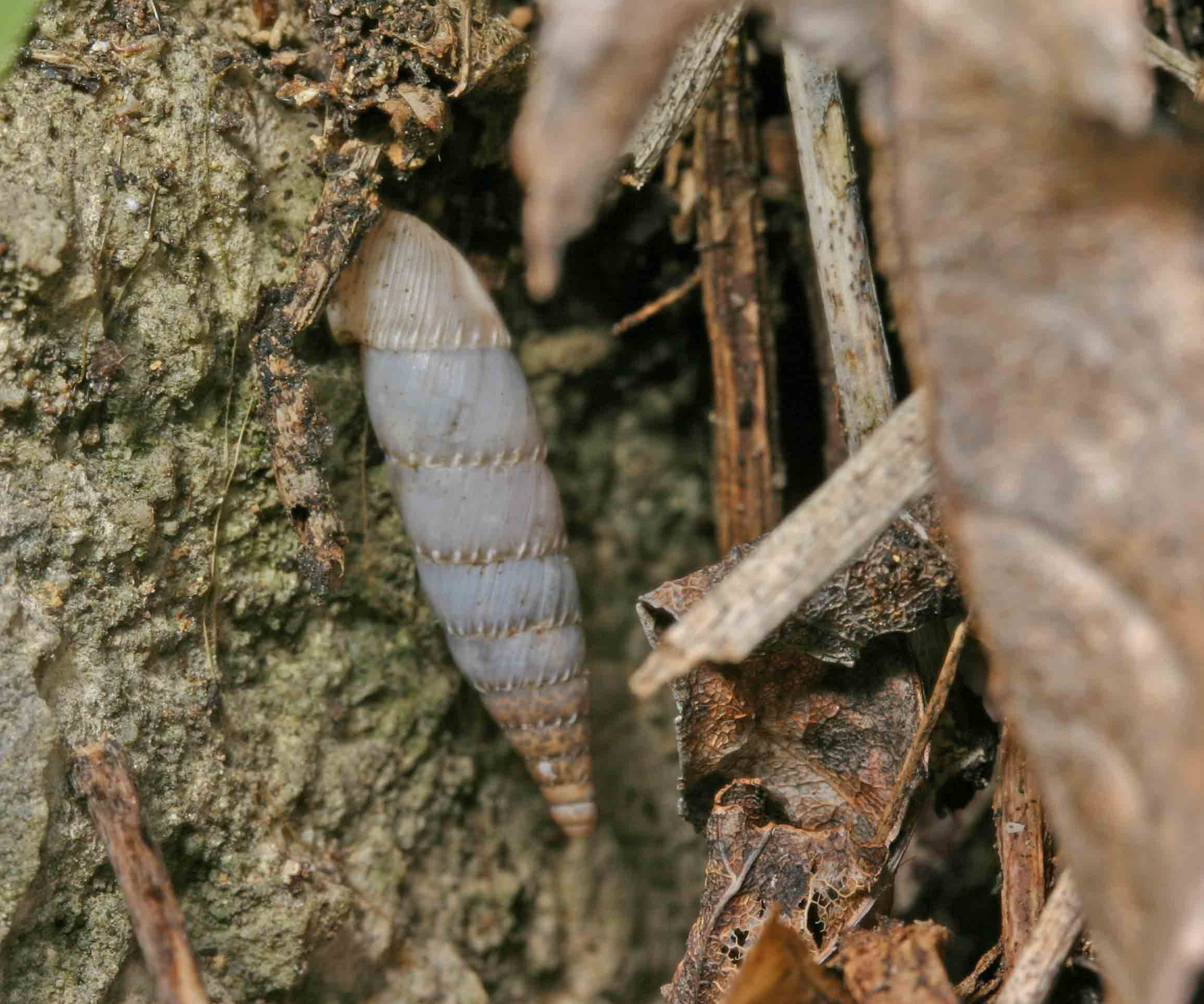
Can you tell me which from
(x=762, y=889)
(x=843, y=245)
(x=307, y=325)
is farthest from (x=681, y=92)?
(x=762, y=889)

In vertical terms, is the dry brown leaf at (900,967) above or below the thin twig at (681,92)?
below

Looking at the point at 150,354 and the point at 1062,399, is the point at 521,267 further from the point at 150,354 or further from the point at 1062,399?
the point at 1062,399

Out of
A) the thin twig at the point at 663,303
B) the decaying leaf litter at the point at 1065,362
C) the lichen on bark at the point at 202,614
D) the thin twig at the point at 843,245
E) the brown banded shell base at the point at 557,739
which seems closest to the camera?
the decaying leaf litter at the point at 1065,362

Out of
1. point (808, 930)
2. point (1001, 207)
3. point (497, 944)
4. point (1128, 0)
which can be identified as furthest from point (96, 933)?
point (1128, 0)

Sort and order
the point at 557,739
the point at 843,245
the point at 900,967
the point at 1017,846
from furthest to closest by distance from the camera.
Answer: the point at 557,739 < the point at 843,245 < the point at 1017,846 < the point at 900,967

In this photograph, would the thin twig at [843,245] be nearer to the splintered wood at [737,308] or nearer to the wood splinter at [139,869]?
the splintered wood at [737,308]

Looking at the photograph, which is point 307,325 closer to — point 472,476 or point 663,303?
point 472,476

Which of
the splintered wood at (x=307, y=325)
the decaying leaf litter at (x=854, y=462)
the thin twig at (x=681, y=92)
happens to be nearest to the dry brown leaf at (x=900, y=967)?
the decaying leaf litter at (x=854, y=462)
